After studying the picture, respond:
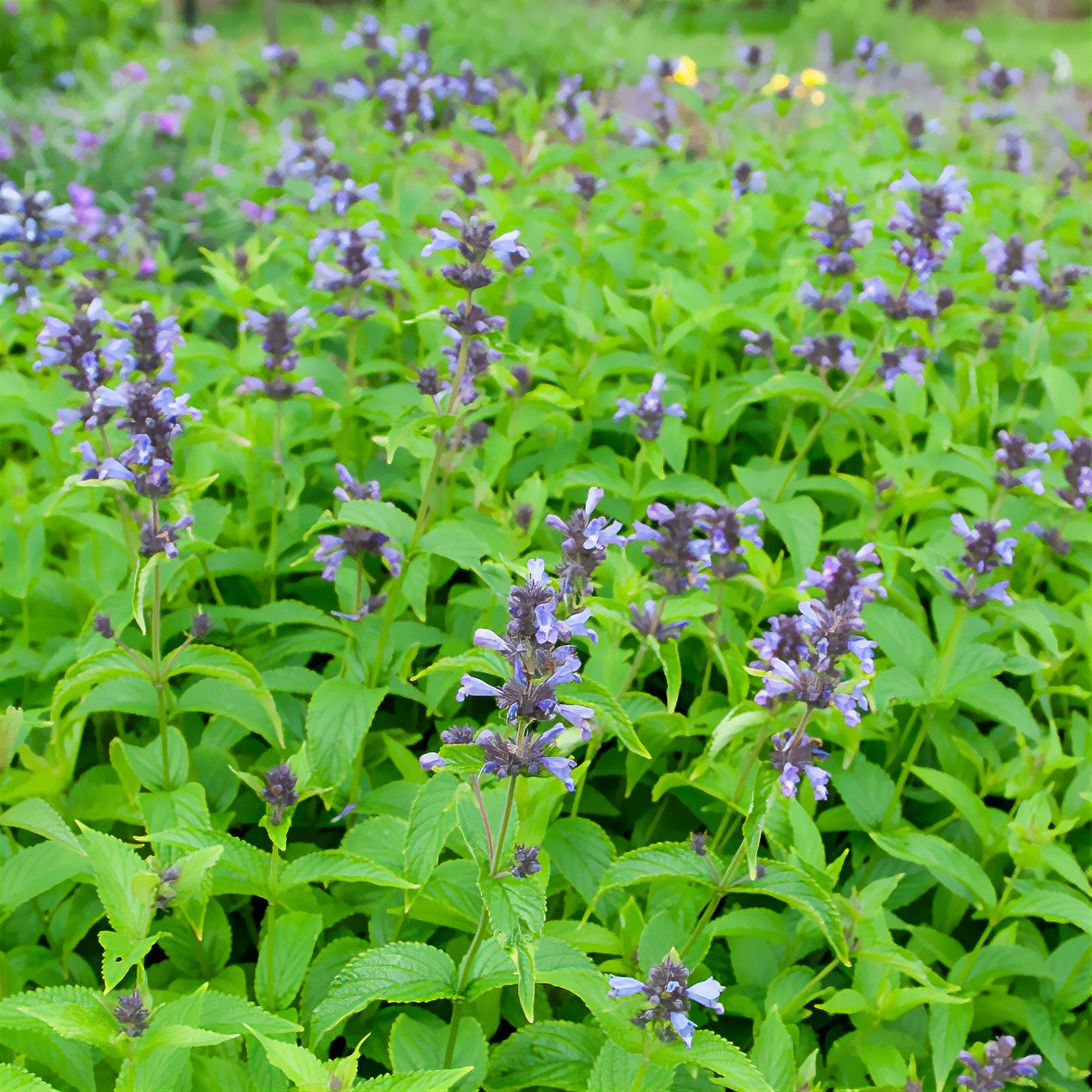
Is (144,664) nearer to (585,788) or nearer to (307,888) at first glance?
(307,888)

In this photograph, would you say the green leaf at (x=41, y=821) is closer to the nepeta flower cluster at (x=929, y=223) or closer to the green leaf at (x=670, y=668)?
the green leaf at (x=670, y=668)

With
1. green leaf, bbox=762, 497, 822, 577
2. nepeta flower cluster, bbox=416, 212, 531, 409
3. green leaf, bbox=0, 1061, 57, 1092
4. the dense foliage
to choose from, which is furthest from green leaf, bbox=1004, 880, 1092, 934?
green leaf, bbox=0, 1061, 57, 1092

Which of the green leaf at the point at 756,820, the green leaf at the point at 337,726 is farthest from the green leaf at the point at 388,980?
the green leaf at the point at 756,820

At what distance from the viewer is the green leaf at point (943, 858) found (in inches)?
123

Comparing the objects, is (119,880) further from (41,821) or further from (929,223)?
(929,223)

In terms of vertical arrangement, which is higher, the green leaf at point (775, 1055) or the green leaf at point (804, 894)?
the green leaf at point (804, 894)

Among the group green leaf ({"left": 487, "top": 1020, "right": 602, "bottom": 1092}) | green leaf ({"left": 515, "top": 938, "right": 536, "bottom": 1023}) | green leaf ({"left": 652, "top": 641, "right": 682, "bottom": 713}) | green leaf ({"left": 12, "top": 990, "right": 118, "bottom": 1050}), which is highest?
green leaf ({"left": 652, "top": 641, "right": 682, "bottom": 713})

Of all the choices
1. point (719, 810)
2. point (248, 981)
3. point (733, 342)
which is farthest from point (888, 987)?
point (733, 342)

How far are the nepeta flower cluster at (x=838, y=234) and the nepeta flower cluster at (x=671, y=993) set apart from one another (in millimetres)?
3817

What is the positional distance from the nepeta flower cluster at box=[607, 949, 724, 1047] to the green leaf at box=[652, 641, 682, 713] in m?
0.86

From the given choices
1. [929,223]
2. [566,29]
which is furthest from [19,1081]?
[566,29]

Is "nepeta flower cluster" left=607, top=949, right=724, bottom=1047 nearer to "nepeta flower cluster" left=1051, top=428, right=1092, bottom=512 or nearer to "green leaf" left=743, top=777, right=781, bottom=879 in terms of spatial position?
"green leaf" left=743, top=777, right=781, bottom=879

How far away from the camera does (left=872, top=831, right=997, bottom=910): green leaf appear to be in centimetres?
312

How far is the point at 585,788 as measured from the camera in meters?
3.74
